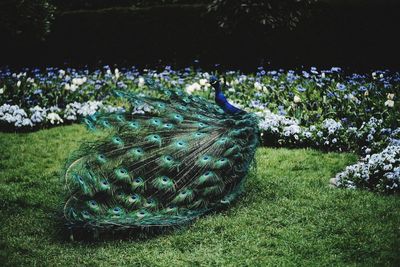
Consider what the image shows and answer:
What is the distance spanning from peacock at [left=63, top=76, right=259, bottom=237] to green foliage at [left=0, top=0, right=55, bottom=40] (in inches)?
235

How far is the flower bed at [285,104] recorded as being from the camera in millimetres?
6719

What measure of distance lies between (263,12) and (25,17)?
5.22 metres

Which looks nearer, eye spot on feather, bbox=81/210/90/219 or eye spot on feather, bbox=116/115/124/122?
eye spot on feather, bbox=81/210/90/219

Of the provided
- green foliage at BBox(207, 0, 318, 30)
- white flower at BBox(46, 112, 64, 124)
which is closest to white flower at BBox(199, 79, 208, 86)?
green foliage at BBox(207, 0, 318, 30)

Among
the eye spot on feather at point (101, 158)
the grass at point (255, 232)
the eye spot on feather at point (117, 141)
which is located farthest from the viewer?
the eye spot on feather at point (117, 141)

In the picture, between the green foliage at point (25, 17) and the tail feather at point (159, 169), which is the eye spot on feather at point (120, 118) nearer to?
the tail feather at point (159, 169)

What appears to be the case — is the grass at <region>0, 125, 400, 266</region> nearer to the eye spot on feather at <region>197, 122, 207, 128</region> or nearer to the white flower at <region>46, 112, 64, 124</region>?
the eye spot on feather at <region>197, 122, 207, 128</region>

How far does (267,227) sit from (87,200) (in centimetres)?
180

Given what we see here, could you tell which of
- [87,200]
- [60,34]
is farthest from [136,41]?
[87,200]

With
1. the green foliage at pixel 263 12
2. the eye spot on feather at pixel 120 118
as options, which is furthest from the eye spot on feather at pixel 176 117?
the green foliage at pixel 263 12

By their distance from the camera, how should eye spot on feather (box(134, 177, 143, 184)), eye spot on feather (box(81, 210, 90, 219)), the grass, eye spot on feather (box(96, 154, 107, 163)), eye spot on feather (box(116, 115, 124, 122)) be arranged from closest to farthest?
1. the grass
2. eye spot on feather (box(81, 210, 90, 219))
3. eye spot on feather (box(134, 177, 143, 184))
4. eye spot on feather (box(96, 154, 107, 163))
5. eye spot on feather (box(116, 115, 124, 122))

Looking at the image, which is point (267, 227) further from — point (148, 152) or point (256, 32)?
point (256, 32)

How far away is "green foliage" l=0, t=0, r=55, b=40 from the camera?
9.81 m

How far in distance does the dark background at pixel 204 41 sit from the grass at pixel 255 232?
534cm
